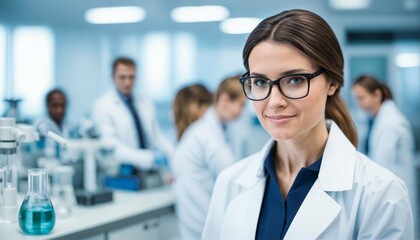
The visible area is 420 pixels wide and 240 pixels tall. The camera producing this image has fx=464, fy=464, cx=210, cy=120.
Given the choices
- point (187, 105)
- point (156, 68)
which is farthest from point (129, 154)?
point (156, 68)

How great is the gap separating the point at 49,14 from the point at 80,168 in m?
2.52

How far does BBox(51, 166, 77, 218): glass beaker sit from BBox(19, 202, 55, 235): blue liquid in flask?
388 millimetres

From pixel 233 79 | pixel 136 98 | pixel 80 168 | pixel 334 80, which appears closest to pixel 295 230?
pixel 334 80

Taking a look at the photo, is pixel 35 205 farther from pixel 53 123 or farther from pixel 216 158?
pixel 216 158

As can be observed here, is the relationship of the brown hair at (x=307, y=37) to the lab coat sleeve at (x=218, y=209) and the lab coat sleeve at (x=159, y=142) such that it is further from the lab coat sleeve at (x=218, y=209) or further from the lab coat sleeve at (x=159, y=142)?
the lab coat sleeve at (x=159, y=142)

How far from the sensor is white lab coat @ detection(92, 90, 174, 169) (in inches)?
106

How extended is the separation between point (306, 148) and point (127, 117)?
1.97m

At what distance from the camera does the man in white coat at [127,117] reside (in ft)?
9.75

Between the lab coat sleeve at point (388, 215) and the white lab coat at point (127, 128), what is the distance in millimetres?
1787

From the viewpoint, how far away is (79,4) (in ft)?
14.6

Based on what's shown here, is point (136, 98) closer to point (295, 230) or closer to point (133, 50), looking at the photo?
point (133, 50)

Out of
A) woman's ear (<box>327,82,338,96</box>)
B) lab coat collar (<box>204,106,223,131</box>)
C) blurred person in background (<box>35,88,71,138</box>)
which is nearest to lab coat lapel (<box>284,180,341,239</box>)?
woman's ear (<box>327,82,338,96</box>)

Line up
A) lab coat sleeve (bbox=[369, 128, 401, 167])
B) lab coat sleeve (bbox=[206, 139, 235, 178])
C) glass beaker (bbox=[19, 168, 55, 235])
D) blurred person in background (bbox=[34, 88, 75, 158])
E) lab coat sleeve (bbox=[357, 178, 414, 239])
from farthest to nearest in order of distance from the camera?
1. lab coat sleeve (bbox=[369, 128, 401, 167])
2. lab coat sleeve (bbox=[206, 139, 235, 178])
3. blurred person in background (bbox=[34, 88, 75, 158])
4. glass beaker (bbox=[19, 168, 55, 235])
5. lab coat sleeve (bbox=[357, 178, 414, 239])

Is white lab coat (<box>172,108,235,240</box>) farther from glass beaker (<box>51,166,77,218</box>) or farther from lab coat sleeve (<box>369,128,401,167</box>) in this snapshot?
lab coat sleeve (<box>369,128,401,167</box>)
